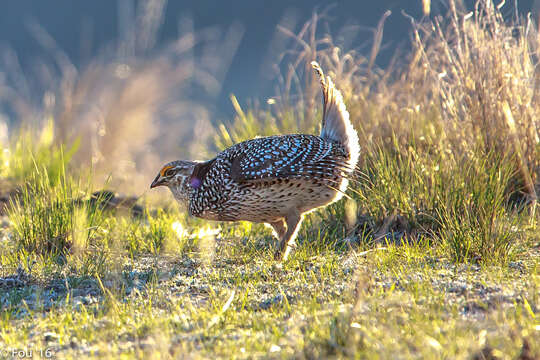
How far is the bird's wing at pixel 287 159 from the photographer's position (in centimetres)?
431

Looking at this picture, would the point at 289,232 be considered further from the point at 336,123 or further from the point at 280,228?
the point at 336,123

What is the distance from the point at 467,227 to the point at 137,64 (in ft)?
25.3

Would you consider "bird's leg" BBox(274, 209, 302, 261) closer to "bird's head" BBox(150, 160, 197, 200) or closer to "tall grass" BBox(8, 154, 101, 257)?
"bird's head" BBox(150, 160, 197, 200)

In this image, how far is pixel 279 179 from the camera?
433 centimetres


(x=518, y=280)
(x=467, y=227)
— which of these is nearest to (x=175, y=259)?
(x=467, y=227)

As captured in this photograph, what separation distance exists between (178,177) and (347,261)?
1.57 m

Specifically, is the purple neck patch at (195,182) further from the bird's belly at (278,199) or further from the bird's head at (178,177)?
the bird's belly at (278,199)

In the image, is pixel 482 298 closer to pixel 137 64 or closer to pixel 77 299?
pixel 77 299

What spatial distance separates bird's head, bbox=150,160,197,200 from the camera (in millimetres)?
4953

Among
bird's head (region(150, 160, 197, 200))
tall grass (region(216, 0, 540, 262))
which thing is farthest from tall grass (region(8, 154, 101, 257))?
tall grass (region(216, 0, 540, 262))

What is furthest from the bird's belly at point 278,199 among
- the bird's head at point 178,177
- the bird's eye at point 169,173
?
the bird's eye at point 169,173

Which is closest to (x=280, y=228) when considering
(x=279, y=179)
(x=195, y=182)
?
(x=279, y=179)

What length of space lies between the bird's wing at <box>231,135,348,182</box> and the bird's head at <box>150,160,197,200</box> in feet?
1.73

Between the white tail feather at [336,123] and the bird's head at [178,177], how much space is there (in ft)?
3.48
